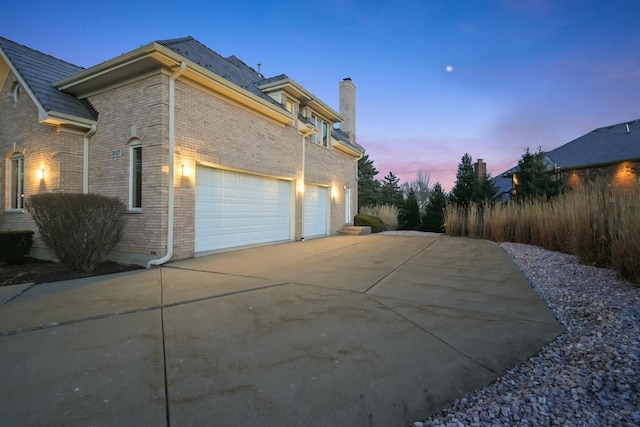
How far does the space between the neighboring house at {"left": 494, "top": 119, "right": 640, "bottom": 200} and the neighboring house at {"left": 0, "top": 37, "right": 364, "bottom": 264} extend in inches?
536

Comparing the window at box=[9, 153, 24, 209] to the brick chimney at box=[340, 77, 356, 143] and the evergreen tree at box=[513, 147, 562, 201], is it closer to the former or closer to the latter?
the brick chimney at box=[340, 77, 356, 143]

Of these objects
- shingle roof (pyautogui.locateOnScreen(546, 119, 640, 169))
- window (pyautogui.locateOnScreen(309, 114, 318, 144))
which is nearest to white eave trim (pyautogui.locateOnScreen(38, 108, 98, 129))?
window (pyautogui.locateOnScreen(309, 114, 318, 144))

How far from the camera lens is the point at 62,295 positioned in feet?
13.2

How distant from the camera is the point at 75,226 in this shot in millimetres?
5367

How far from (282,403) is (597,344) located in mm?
2502

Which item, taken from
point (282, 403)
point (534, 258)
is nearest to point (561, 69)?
point (534, 258)

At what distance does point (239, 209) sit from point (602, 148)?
21480mm

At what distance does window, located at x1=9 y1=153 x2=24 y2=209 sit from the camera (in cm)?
829

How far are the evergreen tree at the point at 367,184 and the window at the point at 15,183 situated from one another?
2088cm

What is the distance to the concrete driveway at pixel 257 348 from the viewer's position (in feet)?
5.49

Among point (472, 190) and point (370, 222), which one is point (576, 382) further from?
point (472, 190)

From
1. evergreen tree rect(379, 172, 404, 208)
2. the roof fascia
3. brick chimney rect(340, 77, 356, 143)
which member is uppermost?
brick chimney rect(340, 77, 356, 143)

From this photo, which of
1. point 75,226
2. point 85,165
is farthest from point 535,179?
point 85,165

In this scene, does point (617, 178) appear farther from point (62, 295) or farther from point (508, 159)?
point (62, 295)
